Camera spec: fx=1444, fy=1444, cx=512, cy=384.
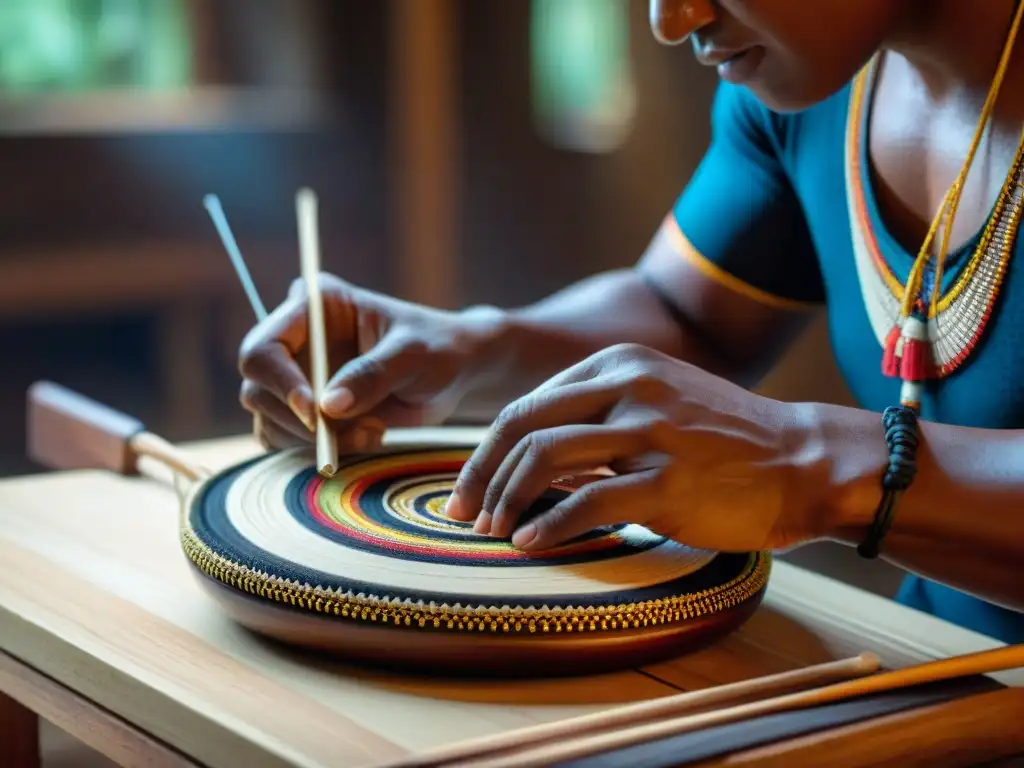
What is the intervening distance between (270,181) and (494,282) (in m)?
0.57

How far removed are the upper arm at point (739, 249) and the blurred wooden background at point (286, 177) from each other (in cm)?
177

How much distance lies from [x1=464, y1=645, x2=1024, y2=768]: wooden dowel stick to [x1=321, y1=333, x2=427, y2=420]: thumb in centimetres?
35

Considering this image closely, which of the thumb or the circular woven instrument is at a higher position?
the thumb

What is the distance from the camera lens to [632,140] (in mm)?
2922

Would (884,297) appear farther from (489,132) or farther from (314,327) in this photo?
(489,132)

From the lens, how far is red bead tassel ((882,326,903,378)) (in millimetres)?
969

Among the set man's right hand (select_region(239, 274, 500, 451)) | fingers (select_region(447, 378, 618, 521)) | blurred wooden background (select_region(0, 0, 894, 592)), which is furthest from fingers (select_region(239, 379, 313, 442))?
blurred wooden background (select_region(0, 0, 894, 592))

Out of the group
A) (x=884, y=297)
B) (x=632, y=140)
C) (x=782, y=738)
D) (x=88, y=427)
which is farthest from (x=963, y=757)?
(x=632, y=140)

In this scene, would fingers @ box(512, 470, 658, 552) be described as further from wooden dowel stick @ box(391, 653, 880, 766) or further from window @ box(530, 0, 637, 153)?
window @ box(530, 0, 637, 153)

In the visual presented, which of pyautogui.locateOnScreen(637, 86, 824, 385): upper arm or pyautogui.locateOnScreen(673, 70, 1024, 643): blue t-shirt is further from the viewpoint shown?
pyautogui.locateOnScreen(637, 86, 824, 385): upper arm

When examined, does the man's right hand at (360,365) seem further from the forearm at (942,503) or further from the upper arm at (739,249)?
the forearm at (942,503)

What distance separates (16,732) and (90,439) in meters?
0.32

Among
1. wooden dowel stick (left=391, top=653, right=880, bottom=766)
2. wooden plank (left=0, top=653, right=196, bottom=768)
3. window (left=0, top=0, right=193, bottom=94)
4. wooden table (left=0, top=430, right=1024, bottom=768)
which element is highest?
window (left=0, top=0, right=193, bottom=94)

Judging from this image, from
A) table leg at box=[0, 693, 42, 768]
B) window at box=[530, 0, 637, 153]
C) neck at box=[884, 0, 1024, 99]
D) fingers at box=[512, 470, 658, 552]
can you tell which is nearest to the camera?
fingers at box=[512, 470, 658, 552]
